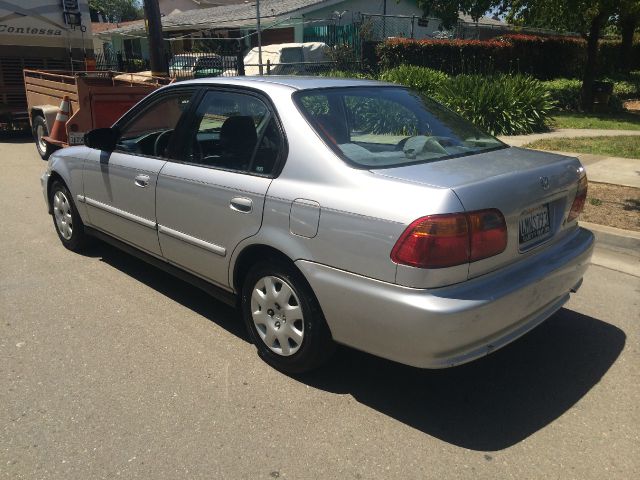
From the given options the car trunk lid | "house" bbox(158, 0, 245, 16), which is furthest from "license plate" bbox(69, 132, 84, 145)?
"house" bbox(158, 0, 245, 16)

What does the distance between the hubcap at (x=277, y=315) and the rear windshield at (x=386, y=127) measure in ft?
2.81

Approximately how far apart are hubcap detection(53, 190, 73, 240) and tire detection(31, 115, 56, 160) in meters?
5.59

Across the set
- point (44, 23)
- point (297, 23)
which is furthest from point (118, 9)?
point (44, 23)

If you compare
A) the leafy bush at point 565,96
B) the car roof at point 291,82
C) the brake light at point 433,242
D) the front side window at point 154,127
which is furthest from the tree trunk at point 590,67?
the brake light at point 433,242

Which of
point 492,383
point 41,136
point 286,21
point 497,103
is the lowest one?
point 492,383

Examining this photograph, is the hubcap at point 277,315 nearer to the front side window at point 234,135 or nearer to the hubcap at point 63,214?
A: the front side window at point 234,135

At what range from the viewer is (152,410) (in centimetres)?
312

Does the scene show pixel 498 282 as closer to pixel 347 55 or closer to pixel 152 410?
pixel 152 410

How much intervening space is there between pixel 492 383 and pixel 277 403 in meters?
1.28

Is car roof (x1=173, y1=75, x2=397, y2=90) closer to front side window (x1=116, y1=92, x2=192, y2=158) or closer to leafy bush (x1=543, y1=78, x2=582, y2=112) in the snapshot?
front side window (x1=116, y1=92, x2=192, y2=158)

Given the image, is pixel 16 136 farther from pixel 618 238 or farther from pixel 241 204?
pixel 618 238

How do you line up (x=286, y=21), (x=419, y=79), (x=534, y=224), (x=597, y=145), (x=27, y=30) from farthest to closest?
(x=286, y=21) → (x=419, y=79) → (x=27, y=30) → (x=597, y=145) → (x=534, y=224)

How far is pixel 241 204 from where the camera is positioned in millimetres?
3439

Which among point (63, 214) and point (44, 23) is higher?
point (44, 23)
